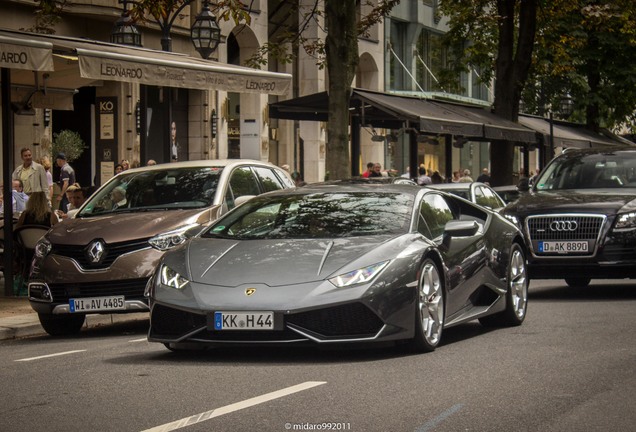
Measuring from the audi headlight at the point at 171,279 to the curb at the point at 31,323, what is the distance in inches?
147

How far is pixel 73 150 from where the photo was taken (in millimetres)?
33344

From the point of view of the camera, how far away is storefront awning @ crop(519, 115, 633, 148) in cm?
4041

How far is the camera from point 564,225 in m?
16.4

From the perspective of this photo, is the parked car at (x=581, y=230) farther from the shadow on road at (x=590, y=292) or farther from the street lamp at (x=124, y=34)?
the street lamp at (x=124, y=34)

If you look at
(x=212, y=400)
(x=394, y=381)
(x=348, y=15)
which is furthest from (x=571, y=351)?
(x=348, y=15)

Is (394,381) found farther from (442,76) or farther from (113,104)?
(442,76)

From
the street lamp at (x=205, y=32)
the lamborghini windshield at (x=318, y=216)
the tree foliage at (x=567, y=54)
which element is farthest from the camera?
the tree foliage at (x=567, y=54)

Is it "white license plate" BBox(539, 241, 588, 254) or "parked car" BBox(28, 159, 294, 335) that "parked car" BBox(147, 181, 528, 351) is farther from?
"white license plate" BBox(539, 241, 588, 254)

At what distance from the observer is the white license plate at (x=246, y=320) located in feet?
31.6

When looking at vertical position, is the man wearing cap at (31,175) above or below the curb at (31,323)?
above

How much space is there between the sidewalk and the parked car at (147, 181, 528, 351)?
3.38 metres

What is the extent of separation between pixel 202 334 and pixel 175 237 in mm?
3514

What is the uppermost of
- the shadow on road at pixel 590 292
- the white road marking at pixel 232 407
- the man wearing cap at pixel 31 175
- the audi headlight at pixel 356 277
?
the man wearing cap at pixel 31 175

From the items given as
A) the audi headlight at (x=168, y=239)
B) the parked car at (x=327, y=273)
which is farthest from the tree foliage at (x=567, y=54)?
the parked car at (x=327, y=273)
